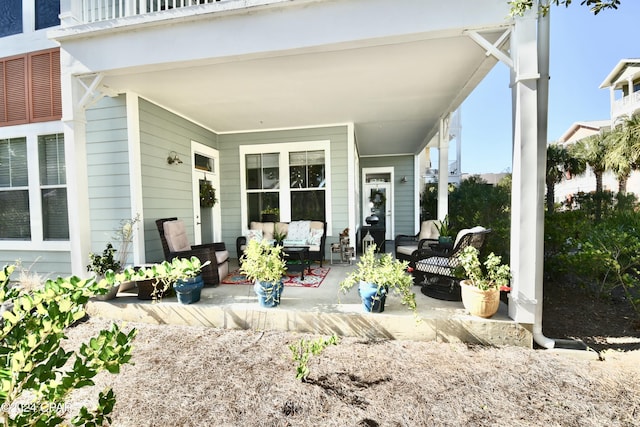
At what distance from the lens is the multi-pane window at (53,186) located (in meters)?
4.46

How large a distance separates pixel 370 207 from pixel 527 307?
6885mm

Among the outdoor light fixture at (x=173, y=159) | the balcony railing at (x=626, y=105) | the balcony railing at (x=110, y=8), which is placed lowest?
the outdoor light fixture at (x=173, y=159)

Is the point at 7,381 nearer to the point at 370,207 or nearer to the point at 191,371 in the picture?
the point at 191,371

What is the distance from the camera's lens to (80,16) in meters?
3.68

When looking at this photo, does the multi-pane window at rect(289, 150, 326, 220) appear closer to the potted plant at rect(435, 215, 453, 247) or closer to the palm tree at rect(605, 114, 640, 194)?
the potted plant at rect(435, 215, 453, 247)

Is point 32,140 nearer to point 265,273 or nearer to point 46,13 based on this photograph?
point 46,13

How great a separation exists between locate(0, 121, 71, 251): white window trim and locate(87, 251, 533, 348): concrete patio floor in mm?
1897

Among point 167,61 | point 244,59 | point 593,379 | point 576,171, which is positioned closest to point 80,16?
point 167,61

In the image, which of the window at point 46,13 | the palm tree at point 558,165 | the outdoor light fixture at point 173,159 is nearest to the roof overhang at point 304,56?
the outdoor light fixture at point 173,159

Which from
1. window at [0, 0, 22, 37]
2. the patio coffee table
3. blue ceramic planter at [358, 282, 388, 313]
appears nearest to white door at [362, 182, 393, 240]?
the patio coffee table

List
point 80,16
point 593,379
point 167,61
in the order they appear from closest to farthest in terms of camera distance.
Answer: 1. point 593,379
2. point 167,61
3. point 80,16

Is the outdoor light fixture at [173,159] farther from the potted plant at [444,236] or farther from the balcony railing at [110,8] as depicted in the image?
the potted plant at [444,236]

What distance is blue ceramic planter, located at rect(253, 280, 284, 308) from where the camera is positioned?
10.4ft

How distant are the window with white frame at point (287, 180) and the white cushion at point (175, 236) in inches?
78.6
